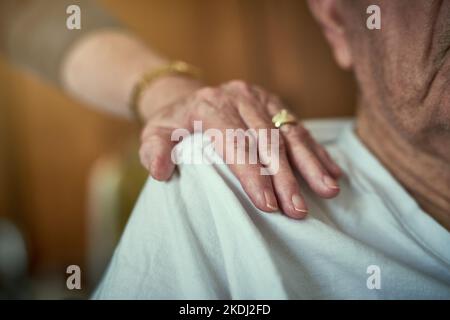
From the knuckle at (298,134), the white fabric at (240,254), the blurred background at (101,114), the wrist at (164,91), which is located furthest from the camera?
the blurred background at (101,114)

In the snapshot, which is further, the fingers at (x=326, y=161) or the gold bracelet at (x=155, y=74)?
the gold bracelet at (x=155, y=74)

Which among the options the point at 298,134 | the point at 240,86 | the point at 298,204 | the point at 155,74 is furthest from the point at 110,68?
the point at 298,204

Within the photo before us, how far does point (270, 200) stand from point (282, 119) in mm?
172

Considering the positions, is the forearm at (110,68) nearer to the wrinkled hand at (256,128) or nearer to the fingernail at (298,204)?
the wrinkled hand at (256,128)

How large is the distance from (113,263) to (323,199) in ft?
0.98

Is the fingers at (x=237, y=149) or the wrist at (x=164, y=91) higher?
the wrist at (x=164, y=91)

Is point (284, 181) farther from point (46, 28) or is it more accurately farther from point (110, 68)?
point (46, 28)

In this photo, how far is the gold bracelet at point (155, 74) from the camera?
0.96m

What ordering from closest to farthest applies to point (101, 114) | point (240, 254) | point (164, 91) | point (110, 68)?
point (240, 254) → point (164, 91) → point (110, 68) → point (101, 114)

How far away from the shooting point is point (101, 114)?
2465 millimetres

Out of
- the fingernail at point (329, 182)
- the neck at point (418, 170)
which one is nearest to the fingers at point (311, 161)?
the fingernail at point (329, 182)

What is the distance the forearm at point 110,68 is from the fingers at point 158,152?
24 centimetres

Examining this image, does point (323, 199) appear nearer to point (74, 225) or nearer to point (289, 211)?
point (289, 211)

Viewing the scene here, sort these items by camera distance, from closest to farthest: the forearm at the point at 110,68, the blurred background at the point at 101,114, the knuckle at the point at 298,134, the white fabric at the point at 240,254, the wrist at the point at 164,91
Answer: the white fabric at the point at 240,254, the knuckle at the point at 298,134, the wrist at the point at 164,91, the forearm at the point at 110,68, the blurred background at the point at 101,114
